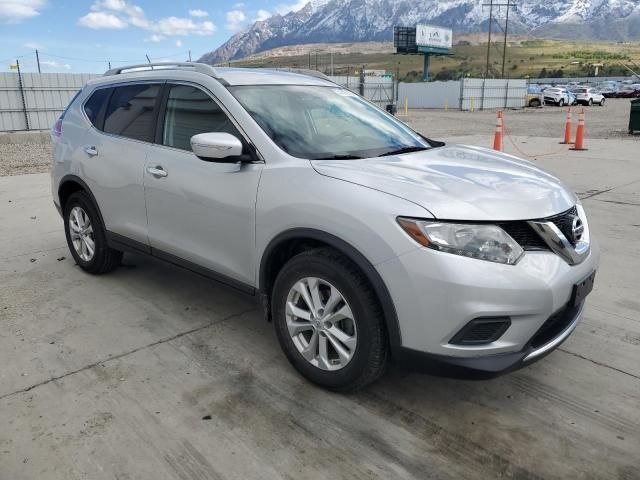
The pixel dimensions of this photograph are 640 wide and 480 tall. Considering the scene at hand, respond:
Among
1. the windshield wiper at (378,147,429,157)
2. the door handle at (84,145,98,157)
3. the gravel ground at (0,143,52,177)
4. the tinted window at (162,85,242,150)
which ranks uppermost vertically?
the tinted window at (162,85,242,150)

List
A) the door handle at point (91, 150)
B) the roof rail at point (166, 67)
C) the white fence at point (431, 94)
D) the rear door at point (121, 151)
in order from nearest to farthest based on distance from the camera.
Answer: the roof rail at point (166, 67) → the rear door at point (121, 151) → the door handle at point (91, 150) → the white fence at point (431, 94)

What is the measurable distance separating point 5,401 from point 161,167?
5.53 feet

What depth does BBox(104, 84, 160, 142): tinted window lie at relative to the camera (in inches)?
158

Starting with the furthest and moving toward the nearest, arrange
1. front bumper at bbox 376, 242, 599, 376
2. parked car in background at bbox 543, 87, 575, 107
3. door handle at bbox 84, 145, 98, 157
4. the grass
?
the grass < parked car in background at bbox 543, 87, 575, 107 < door handle at bbox 84, 145, 98, 157 < front bumper at bbox 376, 242, 599, 376

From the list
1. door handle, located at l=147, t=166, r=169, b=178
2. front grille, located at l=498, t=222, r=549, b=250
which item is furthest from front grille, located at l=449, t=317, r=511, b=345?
door handle, located at l=147, t=166, r=169, b=178

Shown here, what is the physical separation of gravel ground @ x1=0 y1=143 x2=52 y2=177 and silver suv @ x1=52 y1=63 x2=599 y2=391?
29.2 ft

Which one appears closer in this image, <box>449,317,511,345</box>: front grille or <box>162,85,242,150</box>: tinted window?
<box>449,317,511,345</box>: front grille

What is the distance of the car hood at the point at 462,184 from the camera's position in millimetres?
2541

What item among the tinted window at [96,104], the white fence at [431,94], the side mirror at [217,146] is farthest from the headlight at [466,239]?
the white fence at [431,94]

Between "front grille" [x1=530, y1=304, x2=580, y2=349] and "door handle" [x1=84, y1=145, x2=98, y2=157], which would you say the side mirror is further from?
"front grille" [x1=530, y1=304, x2=580, y2=349]

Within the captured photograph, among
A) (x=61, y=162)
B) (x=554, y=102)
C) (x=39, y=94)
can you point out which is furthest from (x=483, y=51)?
(x=61, y=162)

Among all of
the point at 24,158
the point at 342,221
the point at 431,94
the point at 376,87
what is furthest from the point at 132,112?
the point at 431,94

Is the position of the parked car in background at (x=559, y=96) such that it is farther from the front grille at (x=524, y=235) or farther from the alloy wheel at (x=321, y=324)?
the alloy wheel at (x=321, y=324)

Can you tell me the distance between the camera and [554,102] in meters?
44.2
